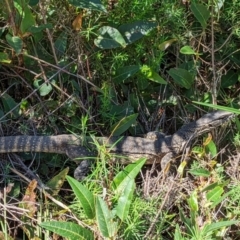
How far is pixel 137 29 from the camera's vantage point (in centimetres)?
341

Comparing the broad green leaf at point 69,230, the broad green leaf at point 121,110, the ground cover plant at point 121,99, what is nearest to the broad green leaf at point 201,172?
the ground cover plant at point 121,99

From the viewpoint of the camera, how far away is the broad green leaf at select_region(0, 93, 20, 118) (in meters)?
3.51

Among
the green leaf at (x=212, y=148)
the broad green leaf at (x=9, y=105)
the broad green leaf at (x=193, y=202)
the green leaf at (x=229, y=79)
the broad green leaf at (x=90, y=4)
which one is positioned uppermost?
the broad green leaf at (x=90, y=4)

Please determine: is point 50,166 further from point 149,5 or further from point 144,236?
point 149,5

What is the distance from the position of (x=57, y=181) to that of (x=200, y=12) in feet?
4.26

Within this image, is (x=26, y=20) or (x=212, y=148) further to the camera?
(x=212, y=148)

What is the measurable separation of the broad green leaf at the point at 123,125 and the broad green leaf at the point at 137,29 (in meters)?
0.46

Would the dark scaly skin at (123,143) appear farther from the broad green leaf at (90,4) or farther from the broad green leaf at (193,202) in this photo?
the broad green leaf at (90,4)

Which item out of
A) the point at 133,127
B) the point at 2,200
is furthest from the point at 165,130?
the point at 2,200

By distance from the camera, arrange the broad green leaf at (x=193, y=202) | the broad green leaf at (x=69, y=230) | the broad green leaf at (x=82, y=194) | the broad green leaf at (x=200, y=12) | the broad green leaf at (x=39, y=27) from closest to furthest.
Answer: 1. the broad green leaf at (x=69, y=230)
2. the broad green leaf at (x=82, y=194)
3. the broad green leaf at (x=193, y=202)
4. the broad green leaf at (x=39, y=27)
5. the broad green leaf at (x=200, y=12)

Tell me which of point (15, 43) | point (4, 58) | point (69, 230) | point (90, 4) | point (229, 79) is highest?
point (90, 4)

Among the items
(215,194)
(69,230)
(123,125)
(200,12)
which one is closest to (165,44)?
(200,12)

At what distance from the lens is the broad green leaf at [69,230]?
2829 millimetres

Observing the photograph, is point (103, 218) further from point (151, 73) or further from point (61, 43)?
point (61, 43)
